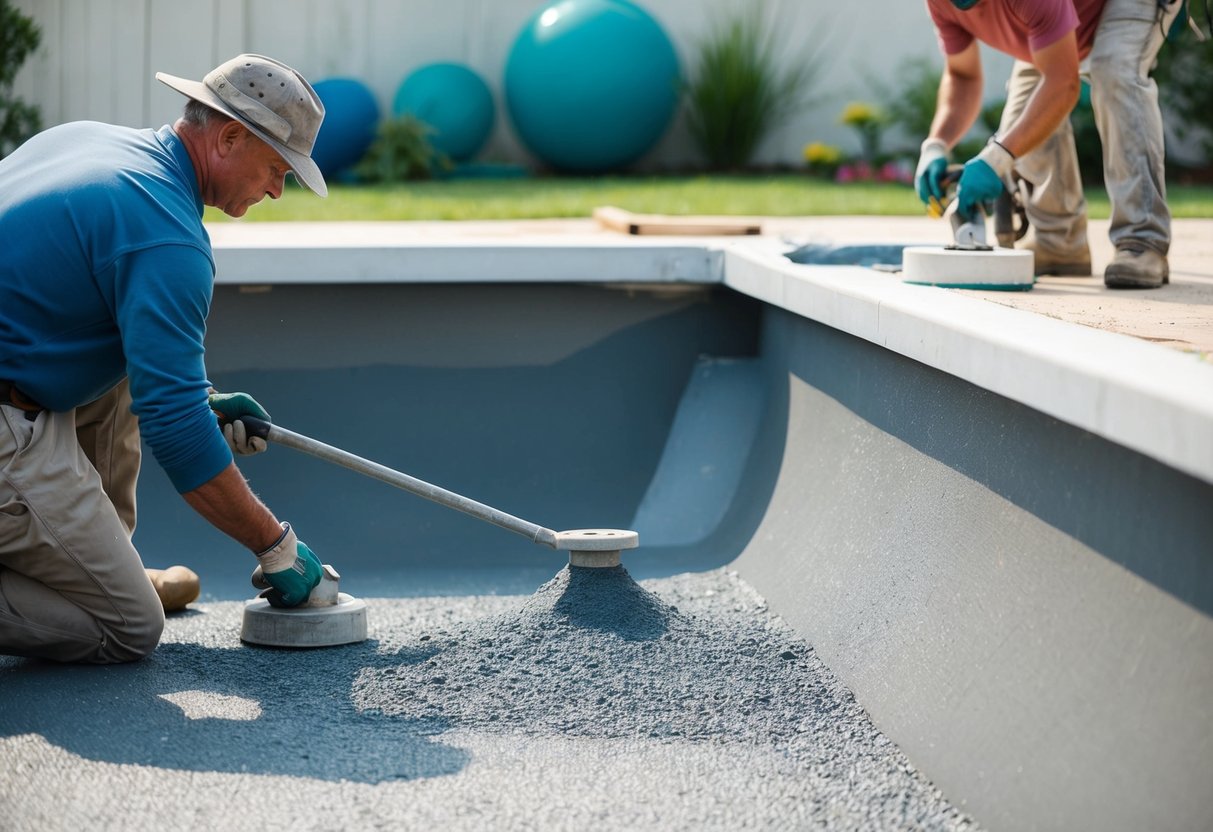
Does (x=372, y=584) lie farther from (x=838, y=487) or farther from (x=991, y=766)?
(x=991, y=766)

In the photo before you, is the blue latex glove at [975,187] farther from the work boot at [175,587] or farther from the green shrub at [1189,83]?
the green shrub at [1189,83]

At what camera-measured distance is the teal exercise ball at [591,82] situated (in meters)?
8.39

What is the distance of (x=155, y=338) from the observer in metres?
2.08

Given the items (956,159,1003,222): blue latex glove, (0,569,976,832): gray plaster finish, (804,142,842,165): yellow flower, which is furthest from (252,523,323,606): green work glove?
(804,142,842,165): yellow flower

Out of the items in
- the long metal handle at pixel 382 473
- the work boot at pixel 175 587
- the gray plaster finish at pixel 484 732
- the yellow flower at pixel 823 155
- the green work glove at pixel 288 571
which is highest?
the yellow flower at pixel 823 155

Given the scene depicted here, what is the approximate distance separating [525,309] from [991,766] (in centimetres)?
229

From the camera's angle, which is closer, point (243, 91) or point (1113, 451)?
point (1113, 451)

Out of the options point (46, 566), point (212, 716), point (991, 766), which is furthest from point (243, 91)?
point (991, 766)

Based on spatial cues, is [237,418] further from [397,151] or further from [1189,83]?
[1189,83]

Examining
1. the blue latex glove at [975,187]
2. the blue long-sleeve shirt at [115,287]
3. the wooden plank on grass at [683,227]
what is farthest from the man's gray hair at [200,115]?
the wooden plank on grass at [683,227]

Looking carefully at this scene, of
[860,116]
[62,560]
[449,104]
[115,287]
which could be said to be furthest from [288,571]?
[860,116]

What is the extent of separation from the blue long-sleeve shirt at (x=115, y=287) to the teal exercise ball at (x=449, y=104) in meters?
6.34

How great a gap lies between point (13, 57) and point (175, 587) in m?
6.15

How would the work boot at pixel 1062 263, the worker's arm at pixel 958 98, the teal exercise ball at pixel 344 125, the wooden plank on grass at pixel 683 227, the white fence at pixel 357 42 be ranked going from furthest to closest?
the white fence at pixel 357 42 → the teal exercise ball at pixel 344 125 → the wooden plank on grass at pixel 683 227 → the work boot at pixel 1062 263 → the worker's arm at pixel 958 98
